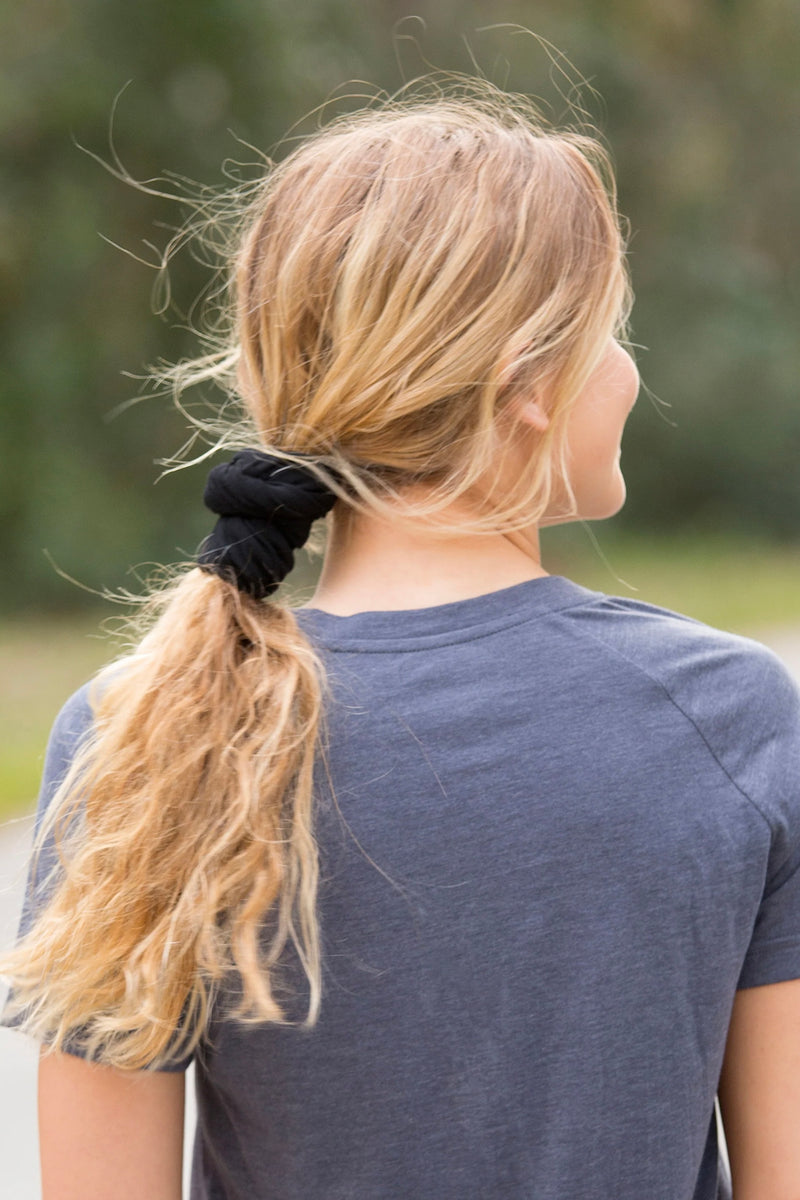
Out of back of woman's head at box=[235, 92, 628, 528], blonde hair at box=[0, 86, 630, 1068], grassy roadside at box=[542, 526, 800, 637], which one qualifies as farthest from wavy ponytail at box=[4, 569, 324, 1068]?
grassy roadside at box=[542, 526, 800, 637]

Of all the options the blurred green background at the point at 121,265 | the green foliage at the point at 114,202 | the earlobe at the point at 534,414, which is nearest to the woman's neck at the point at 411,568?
the earlobe at the point at 534,414

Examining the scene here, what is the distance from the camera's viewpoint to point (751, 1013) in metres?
1.22

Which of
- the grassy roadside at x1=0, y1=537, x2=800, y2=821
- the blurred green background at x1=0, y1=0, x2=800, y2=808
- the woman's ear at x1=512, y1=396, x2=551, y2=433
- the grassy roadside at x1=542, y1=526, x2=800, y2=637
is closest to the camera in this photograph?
the woman's ear at x1=512, y1=396, x2=551, y2=433

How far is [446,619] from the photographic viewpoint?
1.17 metres

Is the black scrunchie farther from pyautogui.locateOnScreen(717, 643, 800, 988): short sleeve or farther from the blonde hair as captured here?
pyautogui.locateOnScreen(717, 643, 800, 988): short sleeve

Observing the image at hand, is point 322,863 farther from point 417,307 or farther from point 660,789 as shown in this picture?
point 417,307

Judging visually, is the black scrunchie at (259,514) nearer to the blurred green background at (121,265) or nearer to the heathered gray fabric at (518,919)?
the heathered gray fabric at (518,919)

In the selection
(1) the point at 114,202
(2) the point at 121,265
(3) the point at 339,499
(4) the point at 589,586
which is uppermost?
(1) the point at 114,202

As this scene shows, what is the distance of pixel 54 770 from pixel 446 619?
0.38 metres

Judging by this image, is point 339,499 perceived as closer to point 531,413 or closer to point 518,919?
point 531,413

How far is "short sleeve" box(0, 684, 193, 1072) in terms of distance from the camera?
3.92 ft

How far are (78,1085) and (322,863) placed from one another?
310mm

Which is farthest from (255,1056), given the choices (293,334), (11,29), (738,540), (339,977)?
(738,540)

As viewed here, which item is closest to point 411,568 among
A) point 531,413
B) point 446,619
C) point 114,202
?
point 446,619
